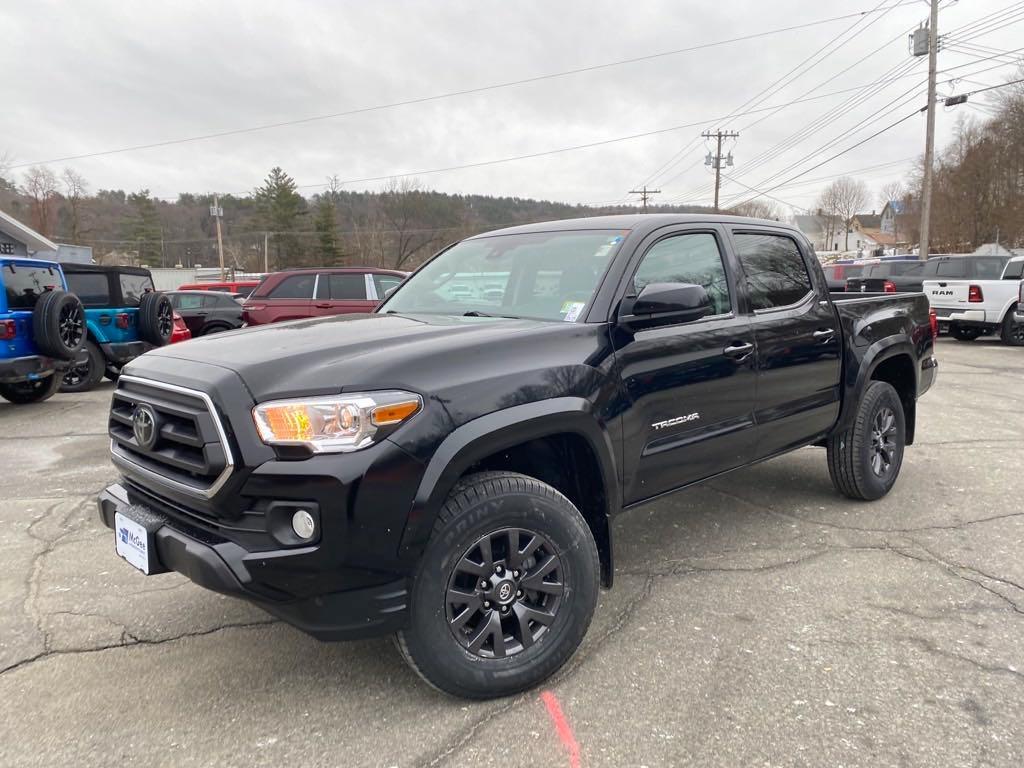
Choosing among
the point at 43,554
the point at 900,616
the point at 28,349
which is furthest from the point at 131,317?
the point at 900,616

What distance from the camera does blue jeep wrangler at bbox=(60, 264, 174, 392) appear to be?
9.62 m

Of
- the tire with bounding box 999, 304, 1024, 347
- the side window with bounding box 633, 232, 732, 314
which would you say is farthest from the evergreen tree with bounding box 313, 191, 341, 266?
the side window with bounding box 633, 232, 732, 314

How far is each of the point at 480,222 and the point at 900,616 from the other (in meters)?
47.1

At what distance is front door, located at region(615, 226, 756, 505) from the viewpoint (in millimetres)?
2938

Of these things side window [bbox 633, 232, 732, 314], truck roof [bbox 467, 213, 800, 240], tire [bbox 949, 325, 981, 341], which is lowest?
tire [bbox 949, 325, 981, 341]

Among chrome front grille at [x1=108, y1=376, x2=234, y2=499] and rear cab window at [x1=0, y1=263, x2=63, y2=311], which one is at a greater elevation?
rear cab window at [x1=0, y1=263, x2=63, y2=311]

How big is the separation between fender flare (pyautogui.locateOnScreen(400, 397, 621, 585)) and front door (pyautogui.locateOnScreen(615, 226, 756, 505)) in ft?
0.58

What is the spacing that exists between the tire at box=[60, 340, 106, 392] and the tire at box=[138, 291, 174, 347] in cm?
63

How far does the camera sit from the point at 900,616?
10.2ft

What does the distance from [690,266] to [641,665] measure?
1905mm

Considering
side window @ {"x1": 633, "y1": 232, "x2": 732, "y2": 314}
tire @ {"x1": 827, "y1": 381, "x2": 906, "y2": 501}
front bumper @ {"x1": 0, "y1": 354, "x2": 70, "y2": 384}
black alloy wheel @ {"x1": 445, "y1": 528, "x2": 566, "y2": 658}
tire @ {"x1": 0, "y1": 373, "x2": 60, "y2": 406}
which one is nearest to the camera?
black alloy wheel @ {"x1": 445, "y1": 528, "x2": 566, "y2": 658}

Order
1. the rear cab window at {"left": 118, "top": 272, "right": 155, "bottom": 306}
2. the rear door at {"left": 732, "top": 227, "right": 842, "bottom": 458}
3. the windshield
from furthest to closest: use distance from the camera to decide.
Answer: the rear cab window at {"left": 118, "top": 272, "right": 155, "bottom": 306} < the rear door at {"left": 732, "top": 227, "right": 842, "bottom": 458} < the windshield

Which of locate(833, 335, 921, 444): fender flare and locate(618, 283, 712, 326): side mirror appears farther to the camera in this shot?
locate(833, 335, 921, 444): fender flare

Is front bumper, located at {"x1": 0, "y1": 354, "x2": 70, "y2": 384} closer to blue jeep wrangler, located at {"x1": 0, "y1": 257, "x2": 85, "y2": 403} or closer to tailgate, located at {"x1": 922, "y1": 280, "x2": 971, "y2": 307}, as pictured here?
blue jeep wrangler, located at {"x1": 0, "y1": 257, "x2": 85, "y2": 403}
